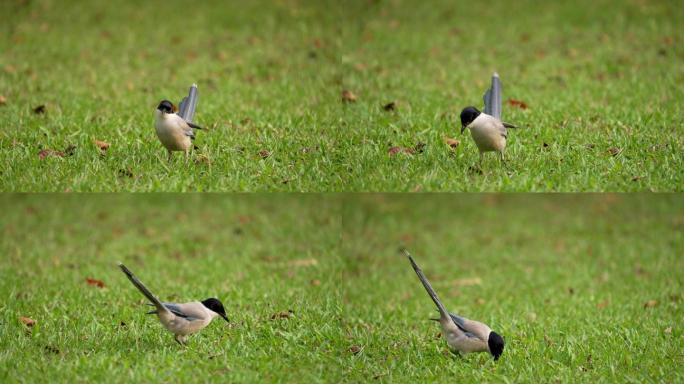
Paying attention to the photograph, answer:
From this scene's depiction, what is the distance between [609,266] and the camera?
734 centimetres

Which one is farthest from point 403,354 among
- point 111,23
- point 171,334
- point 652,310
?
point 111,23

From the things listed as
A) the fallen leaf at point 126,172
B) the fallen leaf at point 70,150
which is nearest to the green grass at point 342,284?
the fallen leaf at point 126,172

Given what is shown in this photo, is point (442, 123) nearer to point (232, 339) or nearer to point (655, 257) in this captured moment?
point (232, 339)

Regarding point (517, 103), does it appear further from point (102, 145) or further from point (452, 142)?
point (102, 145)

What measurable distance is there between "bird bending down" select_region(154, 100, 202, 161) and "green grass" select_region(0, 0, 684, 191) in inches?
8.9

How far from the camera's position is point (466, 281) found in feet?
23.6

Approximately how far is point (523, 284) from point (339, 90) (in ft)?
6.70

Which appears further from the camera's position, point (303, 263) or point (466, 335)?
point (303, 263)

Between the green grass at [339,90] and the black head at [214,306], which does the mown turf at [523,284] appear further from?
the green grass at [339,90]

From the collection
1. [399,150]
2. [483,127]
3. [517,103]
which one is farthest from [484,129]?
[517,103]

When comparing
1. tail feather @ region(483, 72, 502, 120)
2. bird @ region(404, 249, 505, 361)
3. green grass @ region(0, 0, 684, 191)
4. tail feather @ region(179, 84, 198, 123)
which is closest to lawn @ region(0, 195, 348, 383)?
bird @ region(404, 249, 505, 361)

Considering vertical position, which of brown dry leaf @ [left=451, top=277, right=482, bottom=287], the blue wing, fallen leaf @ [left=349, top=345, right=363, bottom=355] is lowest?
brown dry leaf @ [left=451, top=277, right=482, bottom=287]

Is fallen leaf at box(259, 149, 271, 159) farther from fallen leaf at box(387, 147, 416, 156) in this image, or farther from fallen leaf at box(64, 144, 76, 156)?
fallen leaf at box(64, 144, 76, 156)

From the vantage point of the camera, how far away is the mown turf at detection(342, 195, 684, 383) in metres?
5.27
